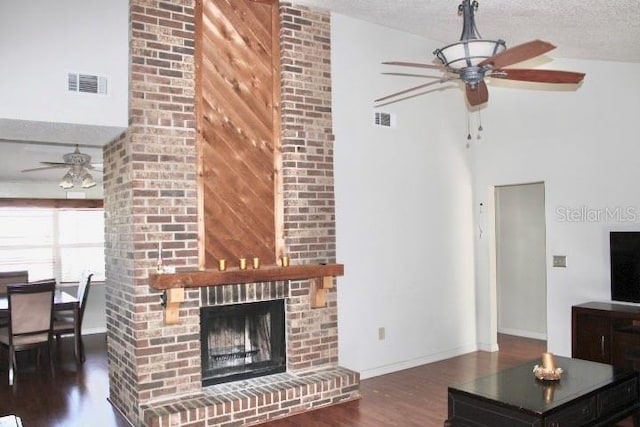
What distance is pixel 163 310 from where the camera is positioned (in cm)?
402

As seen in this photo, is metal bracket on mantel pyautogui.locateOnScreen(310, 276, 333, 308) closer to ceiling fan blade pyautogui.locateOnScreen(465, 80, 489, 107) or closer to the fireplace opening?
the fireplace opening

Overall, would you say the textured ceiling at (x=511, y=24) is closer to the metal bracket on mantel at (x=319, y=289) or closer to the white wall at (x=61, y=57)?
the white wall at (x=61, y=57)

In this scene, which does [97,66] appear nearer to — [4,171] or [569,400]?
[569,400]

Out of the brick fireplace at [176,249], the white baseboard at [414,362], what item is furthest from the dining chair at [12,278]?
the white baseboard at [414,362]

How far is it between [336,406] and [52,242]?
5830mm

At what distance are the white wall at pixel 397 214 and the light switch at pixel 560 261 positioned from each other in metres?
0.95

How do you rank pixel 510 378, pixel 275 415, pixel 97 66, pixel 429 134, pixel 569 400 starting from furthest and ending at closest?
1. pixel 429 134
2. pixel 275 415
3. pixel 97 66
4. pixel 510 378
5. pixel 569 400

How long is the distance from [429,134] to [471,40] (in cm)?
305

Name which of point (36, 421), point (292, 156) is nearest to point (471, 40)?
point (292, 156)

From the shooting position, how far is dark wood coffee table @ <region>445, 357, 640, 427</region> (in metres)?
3.12

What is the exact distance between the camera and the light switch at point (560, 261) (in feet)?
18.3

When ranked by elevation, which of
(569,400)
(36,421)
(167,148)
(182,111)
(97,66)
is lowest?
(36,421)

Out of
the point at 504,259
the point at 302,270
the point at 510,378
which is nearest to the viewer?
the point at 510,378

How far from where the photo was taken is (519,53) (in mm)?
2719
